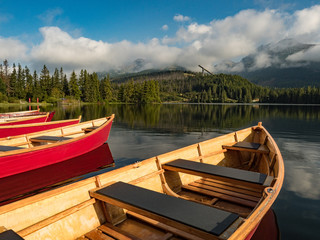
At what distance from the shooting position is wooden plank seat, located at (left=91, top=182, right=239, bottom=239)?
3.55 m

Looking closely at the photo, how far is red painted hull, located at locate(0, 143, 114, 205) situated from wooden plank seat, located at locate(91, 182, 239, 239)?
575 cm

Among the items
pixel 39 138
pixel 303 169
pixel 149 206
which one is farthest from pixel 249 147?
pixel 39 138

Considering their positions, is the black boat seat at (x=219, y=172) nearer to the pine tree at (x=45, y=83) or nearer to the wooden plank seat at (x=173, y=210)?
the wooden plank seat at (x=173, y=210)

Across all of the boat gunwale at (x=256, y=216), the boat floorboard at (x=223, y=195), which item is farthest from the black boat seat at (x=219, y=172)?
the boat floorboard at (x=223, y=195)

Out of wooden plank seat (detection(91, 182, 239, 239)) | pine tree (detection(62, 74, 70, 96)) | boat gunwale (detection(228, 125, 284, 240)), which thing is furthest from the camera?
pine tree (detection(62, 74, 70, 96))

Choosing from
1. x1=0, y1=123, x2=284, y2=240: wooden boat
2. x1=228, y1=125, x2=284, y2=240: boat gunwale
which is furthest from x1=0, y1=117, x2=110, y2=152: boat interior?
x1=228, y1=125, x2=284, y2=240: boat gunwale

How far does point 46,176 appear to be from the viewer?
10.3 meters

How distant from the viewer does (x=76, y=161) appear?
1246 cm

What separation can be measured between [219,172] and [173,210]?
2.59 meters

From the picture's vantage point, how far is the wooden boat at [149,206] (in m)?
3.74

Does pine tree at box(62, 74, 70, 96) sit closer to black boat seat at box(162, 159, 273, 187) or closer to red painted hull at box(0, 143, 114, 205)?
red painted hull at box(0, 143, 114, 205)

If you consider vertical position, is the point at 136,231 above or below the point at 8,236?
below

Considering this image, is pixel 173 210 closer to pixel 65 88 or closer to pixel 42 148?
pixel 42 148

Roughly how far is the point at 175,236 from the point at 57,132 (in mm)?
12466
